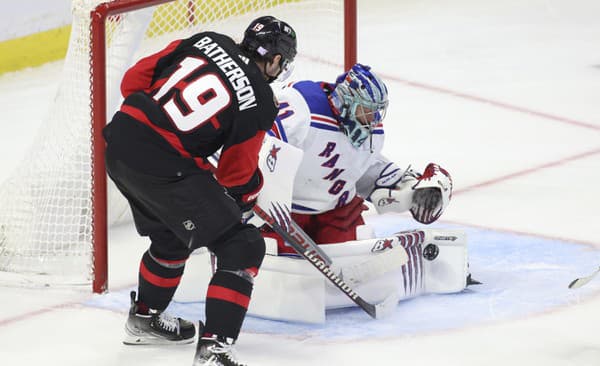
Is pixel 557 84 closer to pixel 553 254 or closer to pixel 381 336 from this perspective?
pixel 553 254

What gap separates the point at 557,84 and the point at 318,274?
303 cm

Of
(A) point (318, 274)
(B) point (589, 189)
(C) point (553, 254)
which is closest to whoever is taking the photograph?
(A) point (318, 274)

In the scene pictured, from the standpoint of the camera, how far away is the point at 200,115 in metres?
2.80

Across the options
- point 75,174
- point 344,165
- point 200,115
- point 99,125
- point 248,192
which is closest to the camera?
point 200,115

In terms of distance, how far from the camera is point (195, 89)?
9.23ft

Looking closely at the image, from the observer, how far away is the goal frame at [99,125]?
3453mm

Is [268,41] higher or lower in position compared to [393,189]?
higher

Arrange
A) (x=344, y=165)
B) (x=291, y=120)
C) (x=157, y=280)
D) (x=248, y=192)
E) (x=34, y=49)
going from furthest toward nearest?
(x=34, y=49), (x=344, y=165), (x=291, y=120), (x=157, y=280), (x=248, y=192)

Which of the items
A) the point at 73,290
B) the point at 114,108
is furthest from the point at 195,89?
the point at 114,108

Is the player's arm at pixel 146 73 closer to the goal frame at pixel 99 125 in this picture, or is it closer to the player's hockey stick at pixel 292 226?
the player's hockey stick at pixel 292 226

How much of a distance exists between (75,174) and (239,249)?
1.10m

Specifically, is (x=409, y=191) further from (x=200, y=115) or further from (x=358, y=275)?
(x=200, y=115)

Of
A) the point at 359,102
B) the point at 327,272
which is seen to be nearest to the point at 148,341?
the point at 327,272

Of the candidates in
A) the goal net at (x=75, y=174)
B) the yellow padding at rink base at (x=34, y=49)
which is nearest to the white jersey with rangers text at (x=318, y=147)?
the goal net at (x=75, y=174)
